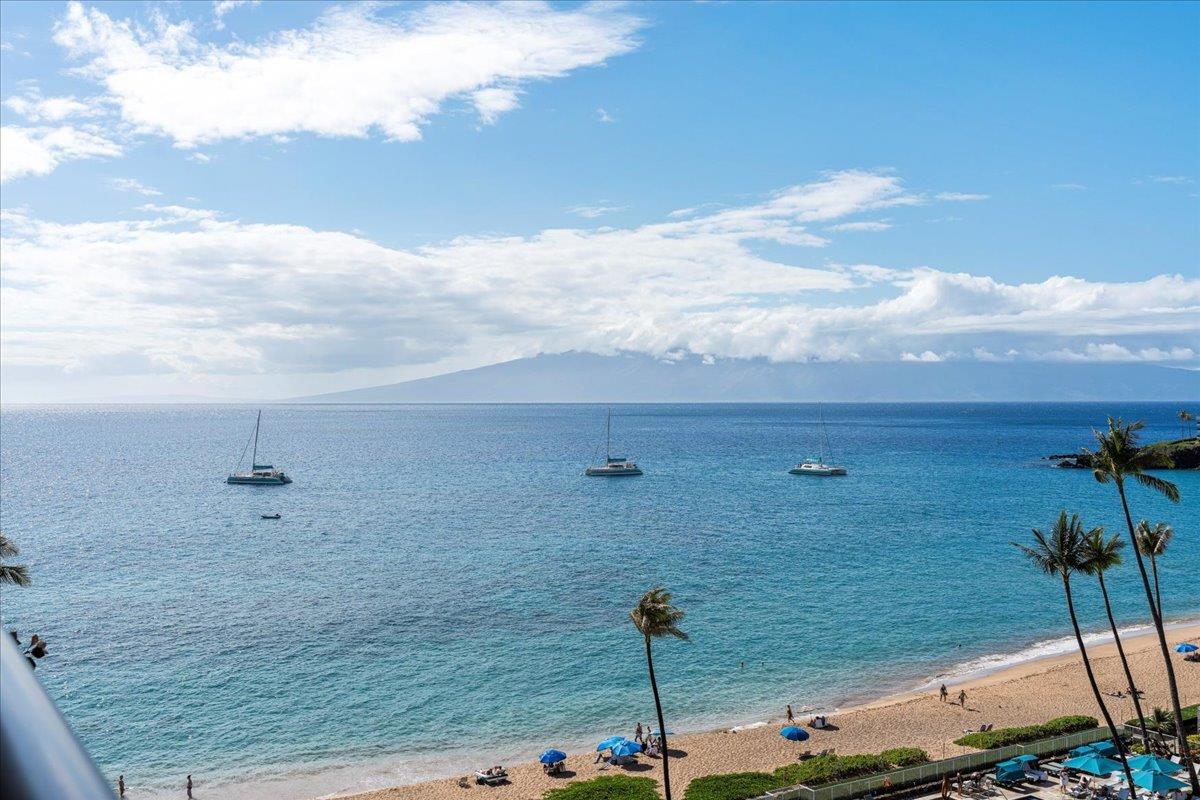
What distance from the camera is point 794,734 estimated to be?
41719 mm

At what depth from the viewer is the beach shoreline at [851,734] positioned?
3806cm

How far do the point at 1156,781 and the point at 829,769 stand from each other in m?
11.9

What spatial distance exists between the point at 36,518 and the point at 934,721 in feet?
348

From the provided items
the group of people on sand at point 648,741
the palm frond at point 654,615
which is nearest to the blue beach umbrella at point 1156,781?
→ the palm frond at point 654,615

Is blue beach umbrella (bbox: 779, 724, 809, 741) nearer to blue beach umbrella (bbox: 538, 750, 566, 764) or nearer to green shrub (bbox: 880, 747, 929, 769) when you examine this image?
green shrub (bbox: 880, 747, 929, 769)

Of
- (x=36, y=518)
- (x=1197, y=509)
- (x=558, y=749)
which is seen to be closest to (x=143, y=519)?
(x=36, y=518)

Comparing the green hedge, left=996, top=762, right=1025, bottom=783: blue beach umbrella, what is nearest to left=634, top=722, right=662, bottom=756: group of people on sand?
the green hedge

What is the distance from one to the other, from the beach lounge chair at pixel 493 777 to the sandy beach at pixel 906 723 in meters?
0.35

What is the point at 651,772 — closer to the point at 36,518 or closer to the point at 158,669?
the point at 158,669

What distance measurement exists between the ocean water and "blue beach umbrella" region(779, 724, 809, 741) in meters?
4.55

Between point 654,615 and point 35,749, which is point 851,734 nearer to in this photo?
point 654,615

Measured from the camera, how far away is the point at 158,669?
51219 mm

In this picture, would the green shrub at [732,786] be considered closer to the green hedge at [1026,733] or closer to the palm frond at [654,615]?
the palm frond at [654,615]

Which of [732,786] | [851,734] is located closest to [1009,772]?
[851,734]
